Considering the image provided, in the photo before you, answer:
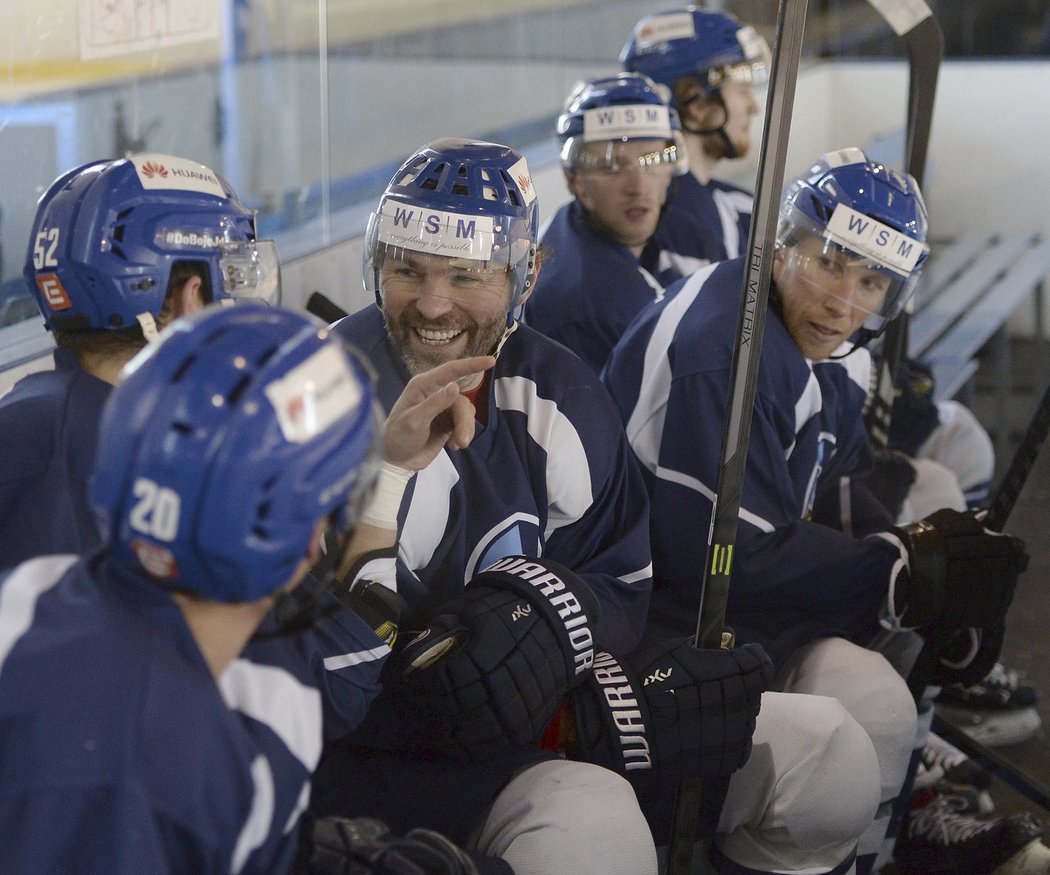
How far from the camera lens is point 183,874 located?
41.2 inches

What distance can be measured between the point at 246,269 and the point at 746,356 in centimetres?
64

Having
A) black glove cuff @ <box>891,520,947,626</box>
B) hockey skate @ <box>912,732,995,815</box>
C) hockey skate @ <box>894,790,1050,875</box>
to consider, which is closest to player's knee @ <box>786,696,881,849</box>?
black glove cuff @ <box>891,520,947,626</box>

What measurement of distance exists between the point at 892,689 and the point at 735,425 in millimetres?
694

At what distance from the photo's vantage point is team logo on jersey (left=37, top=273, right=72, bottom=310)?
1610 mm

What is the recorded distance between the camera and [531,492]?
1949 mm

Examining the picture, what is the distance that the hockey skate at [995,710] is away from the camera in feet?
9.11

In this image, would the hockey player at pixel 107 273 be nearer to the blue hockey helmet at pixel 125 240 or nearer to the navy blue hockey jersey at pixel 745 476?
the blue hockey helmet at pixel 125 240

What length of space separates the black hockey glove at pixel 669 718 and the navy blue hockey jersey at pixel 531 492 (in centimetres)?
14

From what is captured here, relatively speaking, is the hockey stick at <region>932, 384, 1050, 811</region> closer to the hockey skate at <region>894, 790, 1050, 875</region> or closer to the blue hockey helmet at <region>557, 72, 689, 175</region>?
the hockey skate at <region>894, 790, 1050, 875</region>

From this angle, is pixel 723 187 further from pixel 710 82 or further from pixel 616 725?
pixel 616 725

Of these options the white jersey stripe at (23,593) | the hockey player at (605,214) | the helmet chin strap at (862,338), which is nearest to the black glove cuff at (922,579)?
the helmet chin strap at (862,338)

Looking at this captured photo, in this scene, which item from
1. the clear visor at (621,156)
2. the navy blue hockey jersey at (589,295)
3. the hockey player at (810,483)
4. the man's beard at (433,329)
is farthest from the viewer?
the clear visor at (621,156)

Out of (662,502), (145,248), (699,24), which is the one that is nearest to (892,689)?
(662,502)

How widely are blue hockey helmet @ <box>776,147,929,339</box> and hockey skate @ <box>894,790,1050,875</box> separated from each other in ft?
2.77
